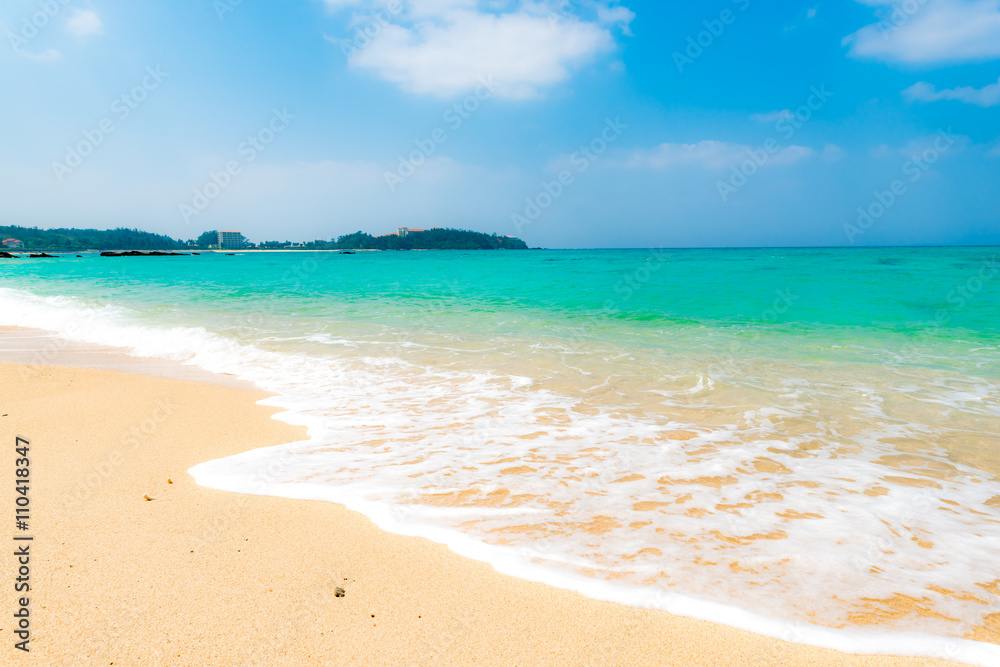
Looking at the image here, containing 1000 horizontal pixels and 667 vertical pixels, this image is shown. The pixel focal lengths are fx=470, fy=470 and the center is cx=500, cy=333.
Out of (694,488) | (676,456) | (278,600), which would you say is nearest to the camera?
(278,600)

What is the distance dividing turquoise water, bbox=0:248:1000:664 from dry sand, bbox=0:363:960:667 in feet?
0.67

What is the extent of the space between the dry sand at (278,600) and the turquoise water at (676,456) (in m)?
Answer: 0.20

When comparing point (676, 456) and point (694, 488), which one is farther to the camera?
point (676, 456)

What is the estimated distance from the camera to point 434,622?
2.31 m

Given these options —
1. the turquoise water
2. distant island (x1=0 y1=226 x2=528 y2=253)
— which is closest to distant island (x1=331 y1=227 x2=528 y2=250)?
distant island (x1=0 y1=226 x2=528 y2=253)

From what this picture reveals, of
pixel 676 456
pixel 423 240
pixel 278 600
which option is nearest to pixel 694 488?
pixel 676 456

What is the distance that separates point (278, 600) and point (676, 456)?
3529mm

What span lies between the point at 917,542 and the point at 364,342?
31.6ft

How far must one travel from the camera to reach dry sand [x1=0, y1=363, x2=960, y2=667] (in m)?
2.12

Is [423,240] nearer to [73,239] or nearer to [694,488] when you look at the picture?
[73,239]

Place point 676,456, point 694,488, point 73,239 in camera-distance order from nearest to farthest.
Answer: point 694,488
point 676,456
point 73,239

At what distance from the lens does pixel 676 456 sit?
14.8 ft

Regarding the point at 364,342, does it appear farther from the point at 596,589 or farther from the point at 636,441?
the point at 596,589

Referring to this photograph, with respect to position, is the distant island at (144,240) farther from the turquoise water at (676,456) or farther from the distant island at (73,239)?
the turquoise water at (676,456)
